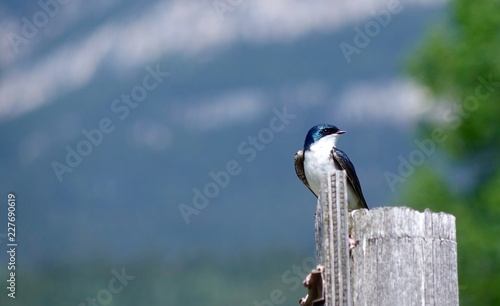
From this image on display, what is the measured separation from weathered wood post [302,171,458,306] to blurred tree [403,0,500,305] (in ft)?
24.3

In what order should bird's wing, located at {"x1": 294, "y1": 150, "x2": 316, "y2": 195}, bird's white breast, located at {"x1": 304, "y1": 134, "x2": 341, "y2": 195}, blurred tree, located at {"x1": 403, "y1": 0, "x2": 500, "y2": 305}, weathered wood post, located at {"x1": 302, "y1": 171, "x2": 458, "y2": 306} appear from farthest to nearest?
blurred tree, located at {"x1": 403, "y1": 0, "x2": 500, "y2": 305}, bird's wing, located at {"x1": 294, "y1": 150, "x2": 316, "y2": 195}, bird's white breast, located at {"x1": 304, "y1": 134, "x2": 341, "y2": 195}, weathered wood post, located at {"x1": 302, "y1": 171, "x2": 458, "y2": 306}

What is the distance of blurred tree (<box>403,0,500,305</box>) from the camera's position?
33.1ft

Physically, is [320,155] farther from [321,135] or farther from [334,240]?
[334,240]

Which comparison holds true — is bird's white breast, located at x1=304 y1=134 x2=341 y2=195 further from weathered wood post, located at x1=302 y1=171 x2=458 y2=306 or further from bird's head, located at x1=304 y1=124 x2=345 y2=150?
weathered wood post, located at x1=302 y1=171 x2=458 y2=306

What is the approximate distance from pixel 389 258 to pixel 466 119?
330 inches

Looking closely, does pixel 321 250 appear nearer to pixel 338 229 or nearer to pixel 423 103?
pixel 338 229

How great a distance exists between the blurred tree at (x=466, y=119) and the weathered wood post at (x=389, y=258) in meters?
7.41

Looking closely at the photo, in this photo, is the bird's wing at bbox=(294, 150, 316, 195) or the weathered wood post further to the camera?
the bird's wing at bbox=(294, 150, 316, 195)

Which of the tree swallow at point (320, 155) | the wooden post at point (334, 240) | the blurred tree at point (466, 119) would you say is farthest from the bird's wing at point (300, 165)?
the blurred tree at point (466, 119)

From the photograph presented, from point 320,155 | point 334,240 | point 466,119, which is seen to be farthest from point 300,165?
point 466,119

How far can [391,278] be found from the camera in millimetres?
2621

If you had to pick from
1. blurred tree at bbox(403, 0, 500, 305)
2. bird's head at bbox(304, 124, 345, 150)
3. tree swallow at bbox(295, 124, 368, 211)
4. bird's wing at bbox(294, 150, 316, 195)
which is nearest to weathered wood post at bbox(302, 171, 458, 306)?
tree swallow at bbox(295, 124, 368, 211)

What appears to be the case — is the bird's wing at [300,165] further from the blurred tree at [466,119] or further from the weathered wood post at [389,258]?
the blurred tree at [466,119]

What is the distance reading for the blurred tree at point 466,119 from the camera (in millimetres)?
10086
